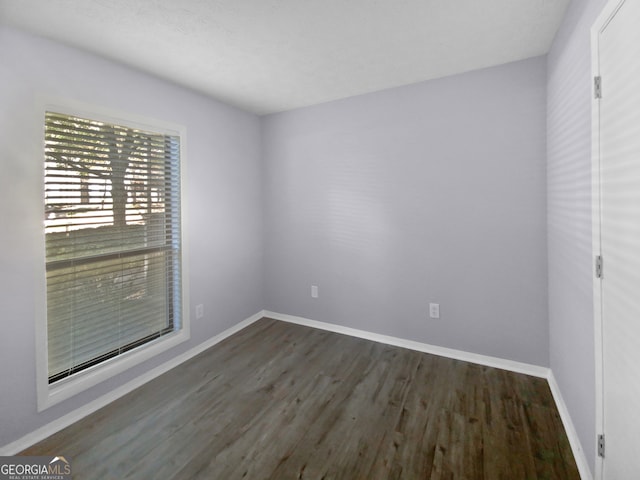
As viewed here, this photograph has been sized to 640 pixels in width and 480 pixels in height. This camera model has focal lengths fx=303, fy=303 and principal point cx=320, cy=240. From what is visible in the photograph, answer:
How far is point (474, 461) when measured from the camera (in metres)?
1.64

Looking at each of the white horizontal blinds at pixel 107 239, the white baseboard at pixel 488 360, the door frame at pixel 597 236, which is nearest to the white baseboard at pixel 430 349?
the white baseboard at pixel 488 360

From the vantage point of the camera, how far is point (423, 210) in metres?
2.80

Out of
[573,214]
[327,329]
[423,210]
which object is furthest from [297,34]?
[327,329]

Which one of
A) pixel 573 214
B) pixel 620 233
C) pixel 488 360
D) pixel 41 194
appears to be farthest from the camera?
pixel 488 360

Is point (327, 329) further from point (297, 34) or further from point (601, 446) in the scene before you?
point (297, 34)

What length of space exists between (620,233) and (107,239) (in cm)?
293

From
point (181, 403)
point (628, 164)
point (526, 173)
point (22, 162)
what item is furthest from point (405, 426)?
point (22, 162)

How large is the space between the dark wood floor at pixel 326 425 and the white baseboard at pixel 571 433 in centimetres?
4

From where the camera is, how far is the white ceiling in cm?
169

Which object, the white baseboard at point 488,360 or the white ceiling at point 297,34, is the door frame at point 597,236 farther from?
the white ceiling at point 297,34

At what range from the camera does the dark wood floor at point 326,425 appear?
162 centimetres

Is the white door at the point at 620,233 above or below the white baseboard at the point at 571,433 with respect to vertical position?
above

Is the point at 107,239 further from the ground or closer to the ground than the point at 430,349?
further from the ground

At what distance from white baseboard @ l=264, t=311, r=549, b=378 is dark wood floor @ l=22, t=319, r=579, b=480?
8cm
